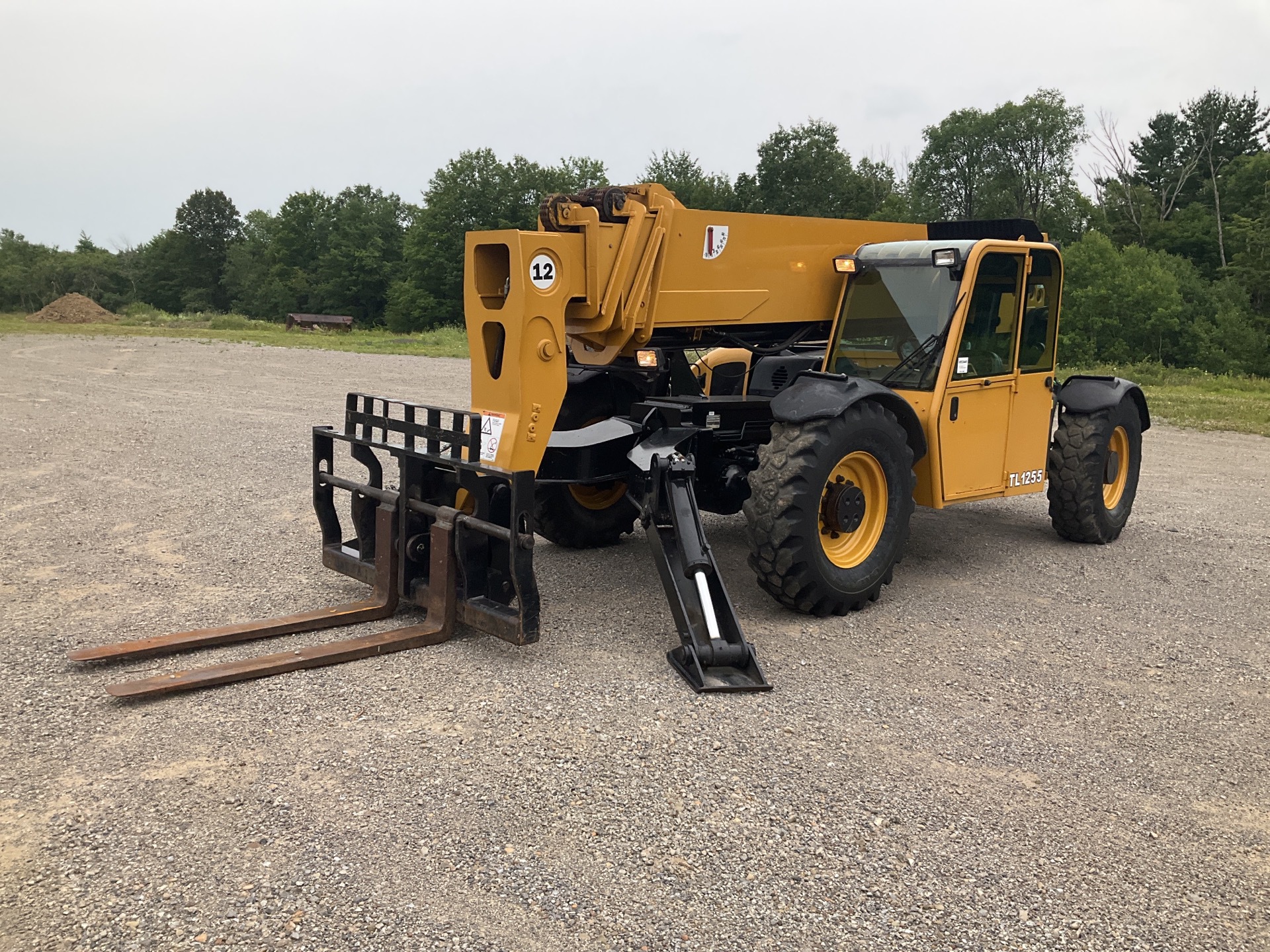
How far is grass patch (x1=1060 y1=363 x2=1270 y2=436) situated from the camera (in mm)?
15359

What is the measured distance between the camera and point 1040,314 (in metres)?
7.20

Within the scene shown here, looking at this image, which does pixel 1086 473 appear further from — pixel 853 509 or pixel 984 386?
pixel 853 509

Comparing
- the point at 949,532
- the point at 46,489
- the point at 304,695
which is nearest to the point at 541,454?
the point at 304,695

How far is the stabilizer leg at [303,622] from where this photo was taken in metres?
4.99

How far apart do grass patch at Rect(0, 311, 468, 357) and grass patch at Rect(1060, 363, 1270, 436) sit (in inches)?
633

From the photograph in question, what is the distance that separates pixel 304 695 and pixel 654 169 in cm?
6386

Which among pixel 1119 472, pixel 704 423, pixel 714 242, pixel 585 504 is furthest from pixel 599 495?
pixel 1119 472

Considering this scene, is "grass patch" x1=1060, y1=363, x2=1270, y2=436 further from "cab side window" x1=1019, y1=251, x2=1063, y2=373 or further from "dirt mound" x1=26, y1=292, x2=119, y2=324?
"dirt mound" x1=26, y1=292, x2=119, y2=324

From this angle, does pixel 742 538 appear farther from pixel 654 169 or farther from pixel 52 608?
pixel 654 169

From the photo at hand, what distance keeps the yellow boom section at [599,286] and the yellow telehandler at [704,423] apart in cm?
1

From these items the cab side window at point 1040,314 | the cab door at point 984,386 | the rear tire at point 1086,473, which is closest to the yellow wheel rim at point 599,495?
the cab door at point 984,386

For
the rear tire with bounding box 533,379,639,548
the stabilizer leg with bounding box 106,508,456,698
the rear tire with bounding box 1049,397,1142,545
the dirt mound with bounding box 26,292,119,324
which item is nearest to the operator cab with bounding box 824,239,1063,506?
the rear tire with bounding box 1049,397,1142,545

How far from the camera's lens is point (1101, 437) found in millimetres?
7570

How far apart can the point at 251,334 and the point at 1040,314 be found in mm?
34503
